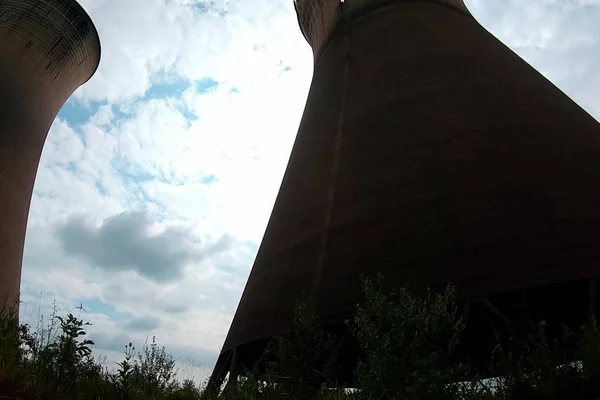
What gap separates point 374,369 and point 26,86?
1393cm

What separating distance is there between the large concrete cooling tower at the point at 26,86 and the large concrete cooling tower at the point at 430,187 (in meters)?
7.37

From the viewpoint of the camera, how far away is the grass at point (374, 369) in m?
4.69

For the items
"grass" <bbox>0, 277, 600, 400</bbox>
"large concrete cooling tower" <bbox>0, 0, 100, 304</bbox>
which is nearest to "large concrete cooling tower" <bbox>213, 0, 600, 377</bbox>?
"grass" <bbox>0, 277, 600, 400</bbox>

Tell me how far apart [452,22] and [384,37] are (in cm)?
162

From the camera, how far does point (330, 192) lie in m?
9.25

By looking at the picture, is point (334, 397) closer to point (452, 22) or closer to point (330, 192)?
point (330, 192)

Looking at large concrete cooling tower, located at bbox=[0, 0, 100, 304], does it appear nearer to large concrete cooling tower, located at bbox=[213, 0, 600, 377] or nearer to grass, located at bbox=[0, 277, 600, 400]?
large concrete cooling tower, located at bbox=[213, 0, 600, 377]

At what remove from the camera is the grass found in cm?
469

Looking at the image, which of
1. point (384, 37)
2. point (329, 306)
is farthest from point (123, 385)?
point (384, 37)

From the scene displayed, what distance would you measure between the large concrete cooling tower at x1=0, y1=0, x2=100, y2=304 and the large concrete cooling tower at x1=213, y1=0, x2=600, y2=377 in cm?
737

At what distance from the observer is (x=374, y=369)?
474 centimetres

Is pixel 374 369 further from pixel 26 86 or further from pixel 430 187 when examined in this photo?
pixel 26 86

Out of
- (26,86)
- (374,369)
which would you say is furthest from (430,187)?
(26,86)

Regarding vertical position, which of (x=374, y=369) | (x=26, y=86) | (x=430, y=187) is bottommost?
(x=374, y=369)
